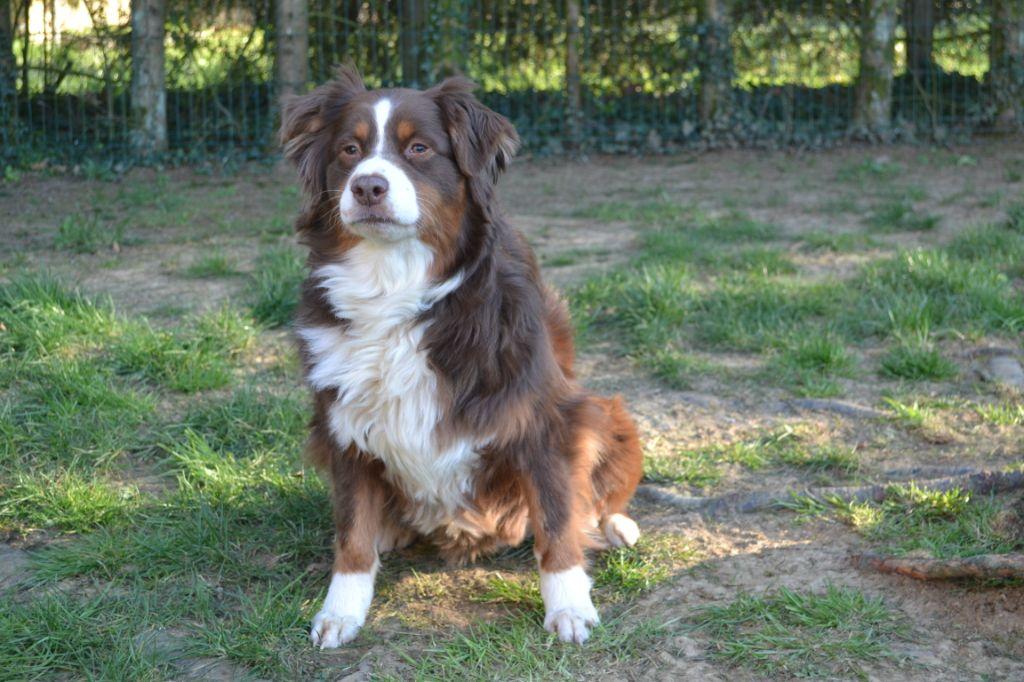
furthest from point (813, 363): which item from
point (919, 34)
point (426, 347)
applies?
point (919, 34)

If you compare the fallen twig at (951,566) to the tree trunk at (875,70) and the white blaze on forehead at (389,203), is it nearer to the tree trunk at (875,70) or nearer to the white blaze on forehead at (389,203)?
the white blaze on forehead at (389,203)

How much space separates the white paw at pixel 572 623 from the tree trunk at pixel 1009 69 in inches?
374

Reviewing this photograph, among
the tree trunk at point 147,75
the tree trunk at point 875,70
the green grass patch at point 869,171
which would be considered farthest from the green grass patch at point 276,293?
the tree trunk at point 875,70

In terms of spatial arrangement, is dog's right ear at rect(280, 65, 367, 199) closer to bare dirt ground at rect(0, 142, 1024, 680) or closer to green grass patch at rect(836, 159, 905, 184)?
bare dirt ground at rect(0, 142, 1024, 680)

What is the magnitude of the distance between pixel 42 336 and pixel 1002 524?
3906mm

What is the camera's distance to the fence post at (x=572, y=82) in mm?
10992

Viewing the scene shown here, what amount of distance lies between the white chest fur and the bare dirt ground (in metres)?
0.52

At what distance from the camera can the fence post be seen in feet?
36.1

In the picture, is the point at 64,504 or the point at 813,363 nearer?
the point at 64,504

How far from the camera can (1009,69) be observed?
1099cm

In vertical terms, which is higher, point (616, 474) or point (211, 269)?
point (211, 269)

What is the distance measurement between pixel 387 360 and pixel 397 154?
595 millimetres

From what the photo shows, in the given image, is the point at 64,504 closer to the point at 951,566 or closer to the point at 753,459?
the point at 753,459

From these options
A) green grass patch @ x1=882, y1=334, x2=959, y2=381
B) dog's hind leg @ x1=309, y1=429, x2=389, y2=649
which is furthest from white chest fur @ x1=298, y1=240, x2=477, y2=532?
green grass patch @ x1=882, y1=334, x2=959, y2=381
